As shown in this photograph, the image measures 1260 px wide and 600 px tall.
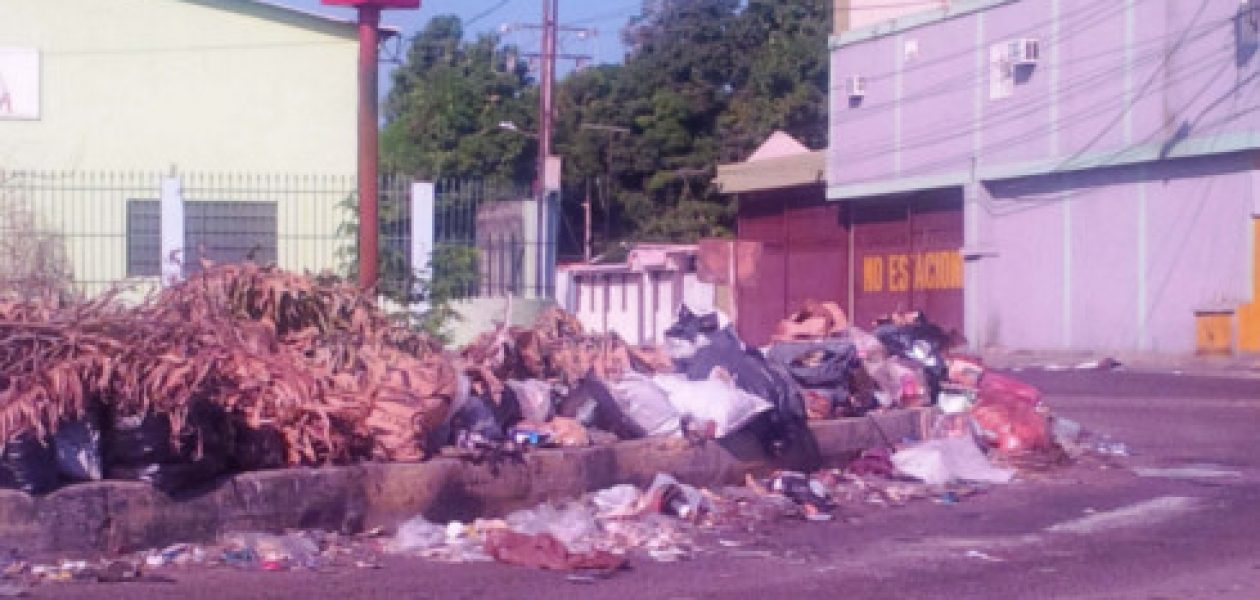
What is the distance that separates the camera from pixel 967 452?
482 inches

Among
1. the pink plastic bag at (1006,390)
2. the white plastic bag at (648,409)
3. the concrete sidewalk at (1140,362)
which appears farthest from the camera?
→ the concrete sidewalk at (1140,362)

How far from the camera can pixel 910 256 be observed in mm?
37969

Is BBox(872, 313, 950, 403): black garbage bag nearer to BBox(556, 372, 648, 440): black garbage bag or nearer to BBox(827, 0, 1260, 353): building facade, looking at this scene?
BBox(556, 372, 648, 440): black garbage bag

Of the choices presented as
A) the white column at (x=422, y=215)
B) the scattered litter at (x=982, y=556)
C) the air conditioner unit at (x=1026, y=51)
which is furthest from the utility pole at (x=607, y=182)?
the scattered litter at (x=982, y=556)

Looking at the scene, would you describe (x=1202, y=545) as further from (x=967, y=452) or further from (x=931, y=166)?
(x=931, y=166)

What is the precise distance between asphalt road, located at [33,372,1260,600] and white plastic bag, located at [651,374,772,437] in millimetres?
988

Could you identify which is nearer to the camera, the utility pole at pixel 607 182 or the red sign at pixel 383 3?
the red sign at pixel 383 3

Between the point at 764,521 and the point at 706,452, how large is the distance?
105 centimetres

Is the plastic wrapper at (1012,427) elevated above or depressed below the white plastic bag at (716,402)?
below

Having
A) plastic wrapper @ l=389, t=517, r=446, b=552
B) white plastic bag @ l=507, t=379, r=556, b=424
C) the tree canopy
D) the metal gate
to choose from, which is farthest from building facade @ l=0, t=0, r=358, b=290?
the tree canopy

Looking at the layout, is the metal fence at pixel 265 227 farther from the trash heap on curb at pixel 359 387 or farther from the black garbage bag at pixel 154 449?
the black garbage bag at pixel 154 449

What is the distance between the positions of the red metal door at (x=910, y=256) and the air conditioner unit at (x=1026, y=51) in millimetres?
3629

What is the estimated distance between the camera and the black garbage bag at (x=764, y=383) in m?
11.5

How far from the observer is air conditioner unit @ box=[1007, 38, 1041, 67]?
1324 inches
